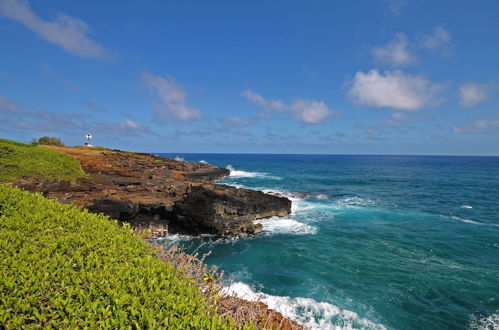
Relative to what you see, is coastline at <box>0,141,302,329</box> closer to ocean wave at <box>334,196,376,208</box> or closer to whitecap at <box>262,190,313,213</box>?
whitecap at <box>262,190,313,213</box>

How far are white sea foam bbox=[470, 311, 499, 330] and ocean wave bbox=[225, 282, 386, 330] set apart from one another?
426cm

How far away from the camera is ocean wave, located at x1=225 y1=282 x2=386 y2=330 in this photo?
10921mm

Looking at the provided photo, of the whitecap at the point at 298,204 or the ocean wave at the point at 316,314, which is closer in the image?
the ocean wave at the point at 316,314

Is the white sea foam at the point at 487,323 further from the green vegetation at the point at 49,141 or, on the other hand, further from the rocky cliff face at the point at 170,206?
the green vegetation at the point at 49,141

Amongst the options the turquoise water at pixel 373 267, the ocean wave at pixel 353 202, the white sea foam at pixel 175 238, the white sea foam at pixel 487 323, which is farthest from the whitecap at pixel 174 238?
the ocean wave at pixel 353 202

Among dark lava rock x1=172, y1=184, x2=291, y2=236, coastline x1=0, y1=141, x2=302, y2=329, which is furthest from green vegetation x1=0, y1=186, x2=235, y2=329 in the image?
dark lava rock x1=172, y1=184, x2=291, y2=236

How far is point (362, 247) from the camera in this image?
19906mm

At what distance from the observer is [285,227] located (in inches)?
971

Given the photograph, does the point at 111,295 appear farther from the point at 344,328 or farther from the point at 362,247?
the point at 362,247

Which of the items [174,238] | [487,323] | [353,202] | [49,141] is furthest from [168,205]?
[49,141]

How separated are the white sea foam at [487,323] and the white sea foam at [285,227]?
1271cm

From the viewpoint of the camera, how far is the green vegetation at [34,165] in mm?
20688

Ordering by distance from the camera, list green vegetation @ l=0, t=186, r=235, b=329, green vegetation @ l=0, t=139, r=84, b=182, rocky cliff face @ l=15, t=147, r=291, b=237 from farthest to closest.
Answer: green vegetation @ l=0, t=139, r=84, b=182, rocky cliff face @ l=15, t=147, r=291, b=237, green vegetation @ l=0, t=186, r=235, b=329

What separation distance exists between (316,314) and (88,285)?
10.5 metres
